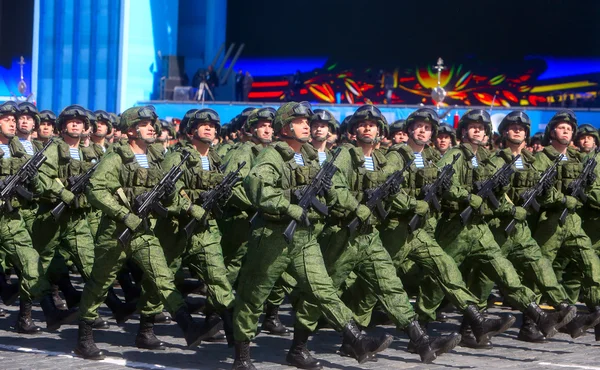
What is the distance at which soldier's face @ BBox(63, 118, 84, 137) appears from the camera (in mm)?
11008

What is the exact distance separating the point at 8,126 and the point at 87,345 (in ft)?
8.27

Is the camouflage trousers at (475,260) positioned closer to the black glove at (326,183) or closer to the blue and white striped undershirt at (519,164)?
the blue and white striped undershirt at (519,164)

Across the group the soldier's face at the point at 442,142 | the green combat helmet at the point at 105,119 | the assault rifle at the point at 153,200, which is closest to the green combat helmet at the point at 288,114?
the assault rifle at the point at 153,200

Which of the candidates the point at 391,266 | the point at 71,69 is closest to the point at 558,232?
the point at 391,266

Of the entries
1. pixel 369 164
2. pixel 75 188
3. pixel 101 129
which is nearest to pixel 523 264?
pixel 369 164

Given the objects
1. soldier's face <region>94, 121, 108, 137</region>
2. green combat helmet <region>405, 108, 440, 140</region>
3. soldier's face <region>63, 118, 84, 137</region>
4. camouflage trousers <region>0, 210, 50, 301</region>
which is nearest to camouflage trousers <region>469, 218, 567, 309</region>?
green combat helmet <region>405, 108, 440, 140</region>

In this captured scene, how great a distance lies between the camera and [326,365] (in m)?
8.59

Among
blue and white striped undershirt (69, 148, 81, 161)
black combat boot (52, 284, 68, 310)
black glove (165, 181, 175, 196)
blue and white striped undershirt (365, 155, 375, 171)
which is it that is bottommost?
black combat boot (52, 284, 68, 310)

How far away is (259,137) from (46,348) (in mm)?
3395

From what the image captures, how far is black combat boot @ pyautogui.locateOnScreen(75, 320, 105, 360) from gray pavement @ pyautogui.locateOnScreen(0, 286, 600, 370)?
8 centimetres

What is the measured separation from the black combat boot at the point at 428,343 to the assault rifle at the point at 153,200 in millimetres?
2017

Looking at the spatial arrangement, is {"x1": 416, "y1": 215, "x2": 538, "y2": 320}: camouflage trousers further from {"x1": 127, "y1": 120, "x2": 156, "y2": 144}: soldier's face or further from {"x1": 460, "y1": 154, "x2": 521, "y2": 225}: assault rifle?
{"x1": 127, "y1": 120, "x2": 156, "y2": 144}: soldier's face

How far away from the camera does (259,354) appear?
29.5 ft

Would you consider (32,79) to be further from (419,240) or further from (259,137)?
(419,240)
